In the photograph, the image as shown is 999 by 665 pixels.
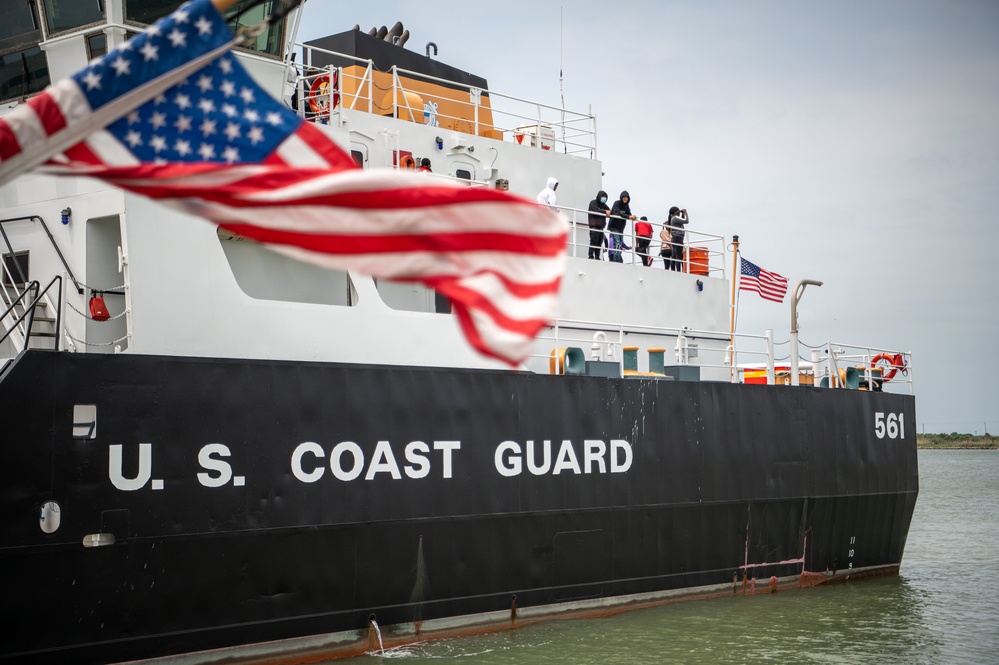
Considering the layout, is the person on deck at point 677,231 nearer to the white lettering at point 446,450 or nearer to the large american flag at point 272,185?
the white lettering at point 446,450

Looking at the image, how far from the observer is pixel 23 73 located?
9.60 metres

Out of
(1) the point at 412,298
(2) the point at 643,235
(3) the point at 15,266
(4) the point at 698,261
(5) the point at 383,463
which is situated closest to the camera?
(5) the point at 383,463

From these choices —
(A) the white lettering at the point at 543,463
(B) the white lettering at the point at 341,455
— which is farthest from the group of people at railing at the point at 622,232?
(B) the white lettering at the point at 341,455

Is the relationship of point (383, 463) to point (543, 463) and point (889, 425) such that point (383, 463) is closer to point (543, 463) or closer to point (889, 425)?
point (543, 463)

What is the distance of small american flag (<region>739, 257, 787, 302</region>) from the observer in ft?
52.9

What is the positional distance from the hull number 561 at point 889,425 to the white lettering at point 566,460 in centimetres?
597

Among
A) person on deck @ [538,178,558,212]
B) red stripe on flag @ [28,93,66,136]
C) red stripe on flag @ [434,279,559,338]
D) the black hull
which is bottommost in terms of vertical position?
the black hull

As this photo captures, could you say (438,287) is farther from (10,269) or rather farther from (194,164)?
(10,269)

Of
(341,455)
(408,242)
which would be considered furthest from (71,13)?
(408,242)

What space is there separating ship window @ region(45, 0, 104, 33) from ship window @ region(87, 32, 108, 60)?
119 mm

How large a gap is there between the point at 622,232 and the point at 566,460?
4.60 m

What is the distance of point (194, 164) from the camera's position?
158 inches

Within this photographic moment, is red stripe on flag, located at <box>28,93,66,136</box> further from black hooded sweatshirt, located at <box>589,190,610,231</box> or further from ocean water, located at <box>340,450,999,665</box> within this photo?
black hooded sweatshirt, located at <box>589,190,610,231</box>

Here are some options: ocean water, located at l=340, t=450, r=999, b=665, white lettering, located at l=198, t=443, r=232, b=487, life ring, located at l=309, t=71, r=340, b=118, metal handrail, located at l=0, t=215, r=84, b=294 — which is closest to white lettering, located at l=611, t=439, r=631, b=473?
ocean water, located at l=340, t=450, r=999, b=665
